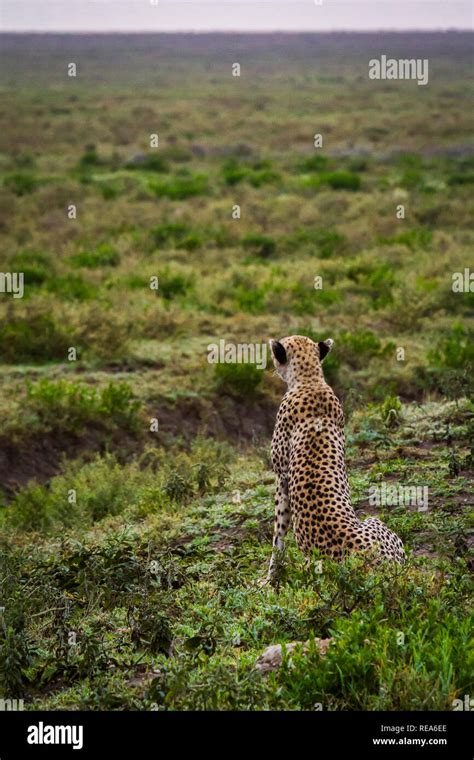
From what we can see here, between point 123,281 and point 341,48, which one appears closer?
point 123,281

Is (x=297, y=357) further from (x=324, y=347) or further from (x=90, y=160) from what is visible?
(x=90, y=160)

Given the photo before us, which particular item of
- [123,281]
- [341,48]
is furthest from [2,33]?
[123,281]

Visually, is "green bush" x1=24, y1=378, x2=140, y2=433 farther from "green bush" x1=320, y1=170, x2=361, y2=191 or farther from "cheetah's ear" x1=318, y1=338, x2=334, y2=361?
"green bush" x1=320, y1=170, x2=361, y2=191

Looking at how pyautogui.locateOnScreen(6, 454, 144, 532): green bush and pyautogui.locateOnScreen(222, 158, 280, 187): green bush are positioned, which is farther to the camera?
pyautogui.locateOnScreen(222, 158, 280, 187): green bush

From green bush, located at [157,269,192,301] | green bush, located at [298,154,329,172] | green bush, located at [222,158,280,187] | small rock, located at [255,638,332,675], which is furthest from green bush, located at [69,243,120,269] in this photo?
green bush, located at [298,154,329,172]

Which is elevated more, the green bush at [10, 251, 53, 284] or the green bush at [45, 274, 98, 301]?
the green bush at [10, 251, 53, 284]

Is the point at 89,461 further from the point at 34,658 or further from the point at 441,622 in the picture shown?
the point at 441,622

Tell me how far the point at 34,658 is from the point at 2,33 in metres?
128

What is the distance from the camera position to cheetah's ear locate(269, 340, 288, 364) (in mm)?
6031

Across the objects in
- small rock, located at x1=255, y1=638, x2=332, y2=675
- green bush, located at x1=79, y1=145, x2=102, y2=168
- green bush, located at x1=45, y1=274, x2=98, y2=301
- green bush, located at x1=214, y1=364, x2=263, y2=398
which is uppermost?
green bush, located at x1=79, y1=145, x2=102, y2=168

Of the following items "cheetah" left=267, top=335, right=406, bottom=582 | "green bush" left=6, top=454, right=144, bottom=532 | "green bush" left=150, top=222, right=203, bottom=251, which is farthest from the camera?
"green bush" left=150, top=222, right=203, bottom=251

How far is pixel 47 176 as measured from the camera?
24.8 meters

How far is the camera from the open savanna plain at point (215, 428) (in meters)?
4.59

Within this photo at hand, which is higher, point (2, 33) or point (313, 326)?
point (2, 33)
